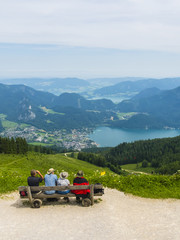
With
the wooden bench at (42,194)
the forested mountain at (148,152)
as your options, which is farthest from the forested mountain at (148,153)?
the wooden bench at (42,194)

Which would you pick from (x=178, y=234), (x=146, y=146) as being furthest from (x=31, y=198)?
(x=146, y=146)

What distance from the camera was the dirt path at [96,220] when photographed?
11086mm

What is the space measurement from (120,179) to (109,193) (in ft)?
8.27

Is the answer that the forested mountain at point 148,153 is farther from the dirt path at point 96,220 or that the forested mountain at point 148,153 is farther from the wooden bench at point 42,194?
the wooden bench at point 42,194

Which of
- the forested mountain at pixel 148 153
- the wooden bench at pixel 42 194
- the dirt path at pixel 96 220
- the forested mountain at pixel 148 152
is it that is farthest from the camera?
the forested mountain at pixel 148 152

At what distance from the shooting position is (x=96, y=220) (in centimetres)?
1269

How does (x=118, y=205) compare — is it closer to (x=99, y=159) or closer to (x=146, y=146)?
(x=99, y=159)

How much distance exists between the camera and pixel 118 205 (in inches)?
591

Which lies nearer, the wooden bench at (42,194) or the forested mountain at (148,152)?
the wooden bench at (42,194)

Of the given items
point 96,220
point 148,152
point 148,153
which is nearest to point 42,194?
point 96,220

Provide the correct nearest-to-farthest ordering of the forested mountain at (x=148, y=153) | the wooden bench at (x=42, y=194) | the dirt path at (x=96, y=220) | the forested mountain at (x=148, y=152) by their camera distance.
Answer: the dirt path at (x=96, y=220), the wooden bench at (x=42, y=194), the forested mountain at (x=148, y=153), the forested mountain at (x=148, y=152)

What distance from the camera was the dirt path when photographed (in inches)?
436

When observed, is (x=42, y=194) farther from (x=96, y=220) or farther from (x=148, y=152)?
(x=148, y=152)

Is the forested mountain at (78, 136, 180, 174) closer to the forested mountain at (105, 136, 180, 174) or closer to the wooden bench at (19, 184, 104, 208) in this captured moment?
the forested mountain at (105, 136, 180, 174)
